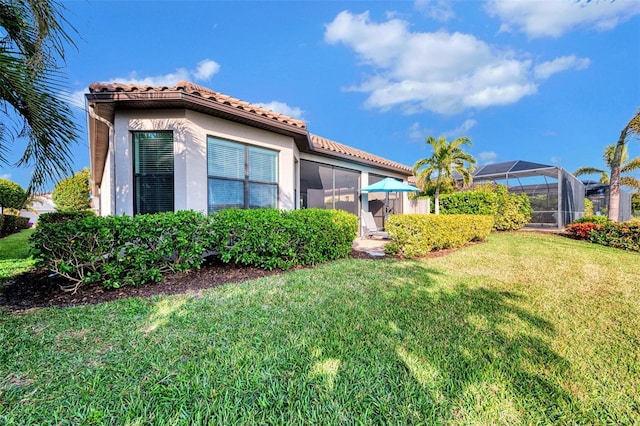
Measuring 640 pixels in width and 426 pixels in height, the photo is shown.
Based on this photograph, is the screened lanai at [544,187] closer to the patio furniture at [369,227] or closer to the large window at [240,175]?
the patio furniture at [369,227]

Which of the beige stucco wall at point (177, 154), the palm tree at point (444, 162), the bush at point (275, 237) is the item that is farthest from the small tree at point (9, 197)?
the palm tree at point (444, 162)

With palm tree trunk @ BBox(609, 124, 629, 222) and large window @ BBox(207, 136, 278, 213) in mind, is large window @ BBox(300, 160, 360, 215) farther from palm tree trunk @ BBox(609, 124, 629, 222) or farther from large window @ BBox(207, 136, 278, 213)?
palm tree trunk @ BBox(609, 124, 629, 222)

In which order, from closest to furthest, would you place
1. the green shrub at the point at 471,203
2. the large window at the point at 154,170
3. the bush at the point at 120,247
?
the bush at the point at 120,247 < the large window at the point at 154,170 < the green shrub at the point at 471,203

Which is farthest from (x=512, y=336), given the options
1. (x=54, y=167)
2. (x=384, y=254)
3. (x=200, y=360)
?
(x=54, y=167)

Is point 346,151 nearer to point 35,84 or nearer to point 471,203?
point 471,203

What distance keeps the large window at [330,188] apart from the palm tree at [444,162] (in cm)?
424

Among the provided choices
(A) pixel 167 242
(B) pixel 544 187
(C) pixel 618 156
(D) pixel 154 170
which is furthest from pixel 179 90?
(B) pixel 544 187

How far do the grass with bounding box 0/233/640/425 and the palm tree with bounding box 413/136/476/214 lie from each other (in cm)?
1001

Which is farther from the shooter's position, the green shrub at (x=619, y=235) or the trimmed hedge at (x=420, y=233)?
the green shrub at (x=619, y=235)

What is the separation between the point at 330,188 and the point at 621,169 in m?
18.2

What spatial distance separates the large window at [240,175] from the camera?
625 centimetres

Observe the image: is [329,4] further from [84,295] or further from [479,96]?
[479,96]

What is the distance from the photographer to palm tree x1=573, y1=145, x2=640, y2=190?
14.6 metres

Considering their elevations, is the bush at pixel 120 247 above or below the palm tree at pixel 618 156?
below
